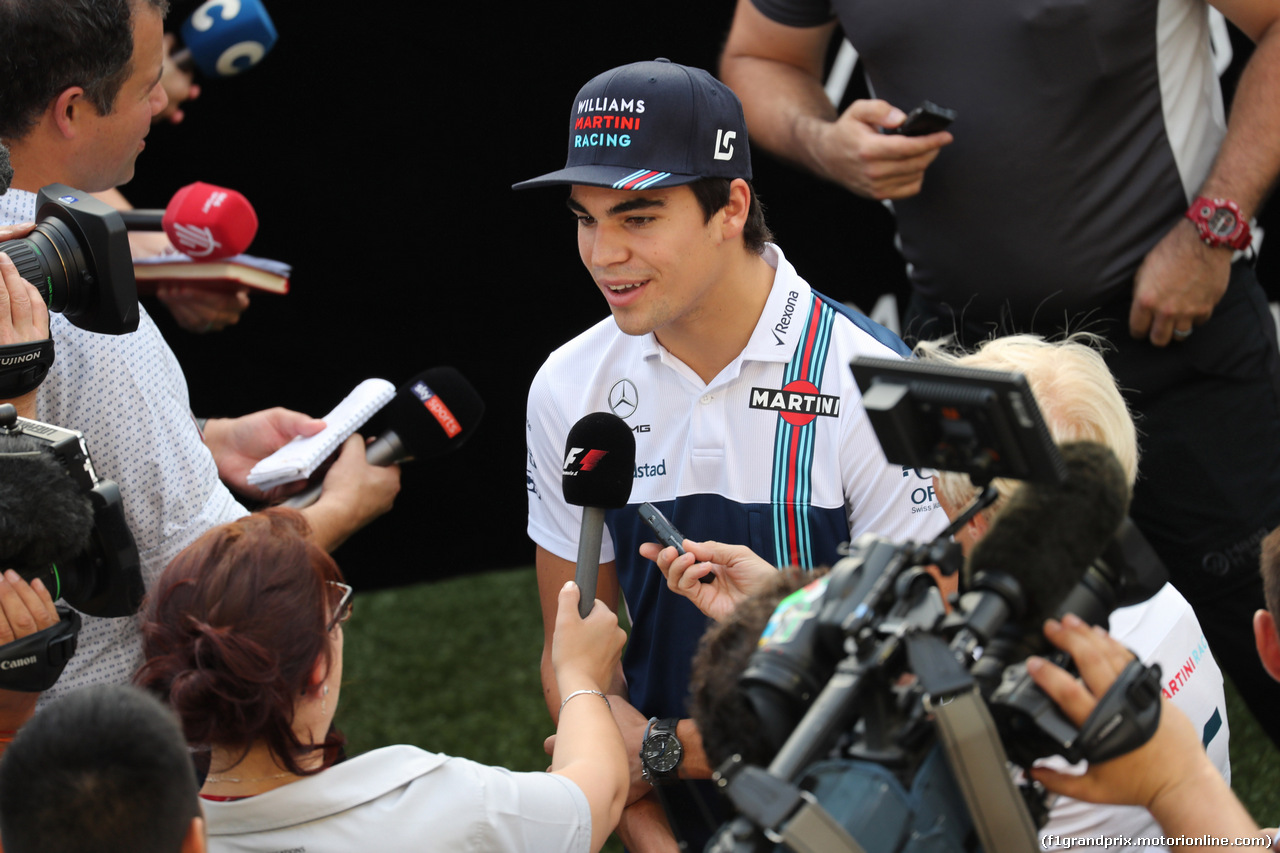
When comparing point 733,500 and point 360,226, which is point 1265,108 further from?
point 360,226

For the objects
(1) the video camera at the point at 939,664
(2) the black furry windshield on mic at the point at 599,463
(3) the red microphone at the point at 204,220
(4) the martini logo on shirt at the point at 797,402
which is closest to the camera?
(1) the video camera at the point at 939,664

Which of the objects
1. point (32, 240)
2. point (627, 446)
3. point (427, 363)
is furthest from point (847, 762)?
point (427, 363)

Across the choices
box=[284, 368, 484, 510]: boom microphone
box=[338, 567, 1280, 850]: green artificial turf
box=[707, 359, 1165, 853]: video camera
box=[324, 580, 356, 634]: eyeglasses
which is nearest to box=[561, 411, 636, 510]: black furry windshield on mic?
box=[324, 580, 356, 634]: eyeglasses

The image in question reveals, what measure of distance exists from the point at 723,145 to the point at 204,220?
55.2 inches

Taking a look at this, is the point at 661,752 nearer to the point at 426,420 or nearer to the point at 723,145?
the point at 426,420

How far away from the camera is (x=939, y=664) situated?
117 centimetres

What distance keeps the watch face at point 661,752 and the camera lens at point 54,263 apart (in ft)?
4.46

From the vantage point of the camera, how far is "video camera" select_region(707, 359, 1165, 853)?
1.16 m

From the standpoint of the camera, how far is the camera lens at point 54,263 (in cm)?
207

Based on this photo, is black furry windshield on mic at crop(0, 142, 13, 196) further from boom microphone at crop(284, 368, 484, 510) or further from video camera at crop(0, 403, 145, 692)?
boom microphone at crop(284, 368, 484, 510)

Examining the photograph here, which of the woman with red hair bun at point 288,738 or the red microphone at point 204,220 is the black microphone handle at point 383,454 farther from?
the woman with red hair bun at point 288,738

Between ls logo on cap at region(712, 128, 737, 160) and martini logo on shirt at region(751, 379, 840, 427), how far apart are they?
0.49 meters

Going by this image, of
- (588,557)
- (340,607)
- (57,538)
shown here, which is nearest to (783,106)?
(588,557)

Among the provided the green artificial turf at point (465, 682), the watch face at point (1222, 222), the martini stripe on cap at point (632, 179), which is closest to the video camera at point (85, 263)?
the martini stripe on cap at point (632, 179)
